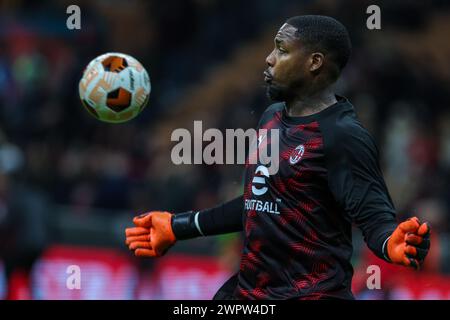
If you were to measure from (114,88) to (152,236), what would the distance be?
36.8 inches

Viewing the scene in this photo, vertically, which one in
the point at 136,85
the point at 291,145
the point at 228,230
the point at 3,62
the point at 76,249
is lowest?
the point at 76,249

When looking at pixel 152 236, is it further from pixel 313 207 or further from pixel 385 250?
pixel 385 250

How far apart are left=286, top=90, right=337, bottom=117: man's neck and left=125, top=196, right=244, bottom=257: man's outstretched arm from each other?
634mm

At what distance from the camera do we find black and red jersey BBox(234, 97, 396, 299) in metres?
4.71

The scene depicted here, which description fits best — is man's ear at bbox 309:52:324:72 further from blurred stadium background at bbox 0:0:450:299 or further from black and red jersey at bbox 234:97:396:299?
blurred stadium background at bbox 0:0:450:299

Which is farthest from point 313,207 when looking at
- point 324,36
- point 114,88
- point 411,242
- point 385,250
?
point 114,88

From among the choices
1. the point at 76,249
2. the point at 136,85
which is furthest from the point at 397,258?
the point at 76,249

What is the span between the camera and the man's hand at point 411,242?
4.30 meters

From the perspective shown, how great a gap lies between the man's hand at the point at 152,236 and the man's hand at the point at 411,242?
1456 millimetres

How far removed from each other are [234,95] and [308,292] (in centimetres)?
1171

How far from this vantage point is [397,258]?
14.4ft

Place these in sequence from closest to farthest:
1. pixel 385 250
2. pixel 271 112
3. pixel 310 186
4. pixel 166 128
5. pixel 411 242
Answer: pixel 411 242, pixel 385 250, pixel 310 186, pixel 271 112, pixel 166 128

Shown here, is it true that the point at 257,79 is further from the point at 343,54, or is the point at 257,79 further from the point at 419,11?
the point at 343,54

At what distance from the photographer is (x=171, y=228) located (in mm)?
5414
